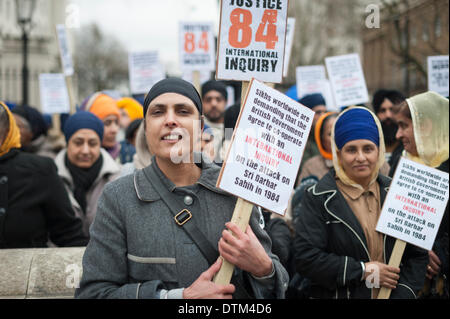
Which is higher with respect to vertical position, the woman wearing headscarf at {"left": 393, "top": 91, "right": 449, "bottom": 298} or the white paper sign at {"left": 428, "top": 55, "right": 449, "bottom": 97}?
the white paper sign at {"left": 428, "top": 55, "right": 449, "bottom": 97}

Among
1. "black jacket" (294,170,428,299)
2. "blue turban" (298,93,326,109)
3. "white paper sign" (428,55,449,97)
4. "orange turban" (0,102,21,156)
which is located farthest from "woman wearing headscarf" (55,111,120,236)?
"white paper sign" (428,55,449,97)

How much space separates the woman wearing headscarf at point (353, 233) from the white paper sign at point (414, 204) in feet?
0.49

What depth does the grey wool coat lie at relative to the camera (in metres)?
2.13

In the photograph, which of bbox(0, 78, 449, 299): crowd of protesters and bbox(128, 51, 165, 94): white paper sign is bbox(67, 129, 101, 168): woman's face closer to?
bbox(0, 78, 449, 299): crowd of protesters

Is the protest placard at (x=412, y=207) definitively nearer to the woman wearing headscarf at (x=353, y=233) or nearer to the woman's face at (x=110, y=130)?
the woman wearing headscarf at (x=353, y=233)

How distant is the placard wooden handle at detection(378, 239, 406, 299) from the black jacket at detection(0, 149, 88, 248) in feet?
6.65

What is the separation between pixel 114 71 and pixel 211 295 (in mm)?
51326

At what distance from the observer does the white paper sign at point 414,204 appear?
3.11m

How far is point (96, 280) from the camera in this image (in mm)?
2125

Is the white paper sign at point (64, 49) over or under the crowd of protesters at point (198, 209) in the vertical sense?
over

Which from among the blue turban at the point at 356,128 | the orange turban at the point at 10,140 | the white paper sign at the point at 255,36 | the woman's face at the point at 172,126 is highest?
the white paper sign at the point at 255,36

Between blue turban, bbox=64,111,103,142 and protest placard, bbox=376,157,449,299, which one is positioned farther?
blue turban, bbox=64,111,103,142

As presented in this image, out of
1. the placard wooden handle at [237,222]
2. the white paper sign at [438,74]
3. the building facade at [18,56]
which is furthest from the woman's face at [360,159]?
the building facade at [18,56]

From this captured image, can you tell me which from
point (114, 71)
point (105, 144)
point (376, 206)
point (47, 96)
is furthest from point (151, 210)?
point (114, 71)
